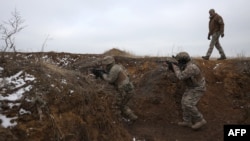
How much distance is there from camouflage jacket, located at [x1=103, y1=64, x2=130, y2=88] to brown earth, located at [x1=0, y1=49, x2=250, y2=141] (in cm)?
20

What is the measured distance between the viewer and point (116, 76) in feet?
31.4

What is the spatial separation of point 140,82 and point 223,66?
313cm

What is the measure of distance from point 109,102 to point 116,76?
1.51m

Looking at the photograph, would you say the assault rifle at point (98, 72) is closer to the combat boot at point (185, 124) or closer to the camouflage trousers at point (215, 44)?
the combat boot at point (185, 124)

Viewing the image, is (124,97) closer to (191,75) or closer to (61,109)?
(191,75)

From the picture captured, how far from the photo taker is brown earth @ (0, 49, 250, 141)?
609 centimetres

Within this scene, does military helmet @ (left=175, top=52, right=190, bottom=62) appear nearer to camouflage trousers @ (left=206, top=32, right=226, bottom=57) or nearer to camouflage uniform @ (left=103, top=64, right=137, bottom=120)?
camouflage uniform @ (left=103, top=64, right=137, bottom=120)

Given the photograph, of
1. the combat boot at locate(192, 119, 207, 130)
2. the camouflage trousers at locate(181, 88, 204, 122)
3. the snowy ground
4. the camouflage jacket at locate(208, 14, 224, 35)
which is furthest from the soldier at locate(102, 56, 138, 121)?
the camouflage jacket at locate(208, 14, 224, 35)

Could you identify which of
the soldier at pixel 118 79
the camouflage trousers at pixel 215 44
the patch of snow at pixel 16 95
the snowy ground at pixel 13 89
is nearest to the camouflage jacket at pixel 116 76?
the soldier at pixel 118 79

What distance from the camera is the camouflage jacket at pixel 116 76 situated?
951cm

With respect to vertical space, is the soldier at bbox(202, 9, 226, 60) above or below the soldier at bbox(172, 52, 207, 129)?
above

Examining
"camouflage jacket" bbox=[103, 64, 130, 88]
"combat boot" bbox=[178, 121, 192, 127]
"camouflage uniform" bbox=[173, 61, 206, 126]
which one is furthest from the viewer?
"combat boot" bbox=[178, 121, 192, 127]

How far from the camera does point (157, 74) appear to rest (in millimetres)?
12250

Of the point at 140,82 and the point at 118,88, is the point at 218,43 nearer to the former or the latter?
the point at 140,82
